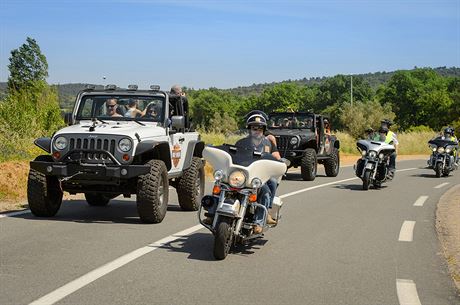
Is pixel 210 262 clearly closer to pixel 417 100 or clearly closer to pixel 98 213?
pixel 98 213

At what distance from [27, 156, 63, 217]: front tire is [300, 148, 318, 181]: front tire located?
392 inches

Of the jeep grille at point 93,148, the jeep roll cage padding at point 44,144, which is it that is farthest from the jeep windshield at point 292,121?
the jeep grille at point 93,148

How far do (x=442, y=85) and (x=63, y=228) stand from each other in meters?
133

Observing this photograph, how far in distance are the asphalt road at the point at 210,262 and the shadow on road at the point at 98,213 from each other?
0.02 m

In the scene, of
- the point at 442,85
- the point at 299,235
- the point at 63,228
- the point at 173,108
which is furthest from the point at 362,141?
the point at 442,85

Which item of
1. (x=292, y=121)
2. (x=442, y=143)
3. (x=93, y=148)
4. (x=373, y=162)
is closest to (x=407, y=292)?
(x=93, y=148)

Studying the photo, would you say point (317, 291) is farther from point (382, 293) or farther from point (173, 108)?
point (173, 108)

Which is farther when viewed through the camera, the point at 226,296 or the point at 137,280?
the point at 137,280

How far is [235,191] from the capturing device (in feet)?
24.3

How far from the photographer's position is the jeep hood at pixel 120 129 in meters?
9.65

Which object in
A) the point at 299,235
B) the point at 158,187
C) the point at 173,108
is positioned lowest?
the point at 299,235

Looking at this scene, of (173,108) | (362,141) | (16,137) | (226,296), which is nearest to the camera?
(226,296)

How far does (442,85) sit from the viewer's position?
133m

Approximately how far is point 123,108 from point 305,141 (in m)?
9.44
